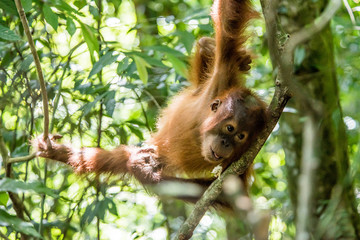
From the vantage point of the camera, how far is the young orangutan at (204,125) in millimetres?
3213

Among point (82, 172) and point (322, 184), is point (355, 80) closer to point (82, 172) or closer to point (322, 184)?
point (322, 184)

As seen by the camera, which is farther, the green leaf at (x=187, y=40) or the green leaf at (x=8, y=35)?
the green leaf at (x=187, y=40)

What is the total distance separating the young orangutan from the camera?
321 centimetres

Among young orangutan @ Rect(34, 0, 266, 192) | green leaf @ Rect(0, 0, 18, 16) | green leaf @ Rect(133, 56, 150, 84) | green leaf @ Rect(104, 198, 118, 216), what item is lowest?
green leaf @ Rect(104, 198, 118, 216)

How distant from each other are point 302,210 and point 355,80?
52.6 inches

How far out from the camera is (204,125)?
354 centimetres

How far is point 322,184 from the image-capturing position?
148 inches

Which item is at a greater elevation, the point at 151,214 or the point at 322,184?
the point at 322,184

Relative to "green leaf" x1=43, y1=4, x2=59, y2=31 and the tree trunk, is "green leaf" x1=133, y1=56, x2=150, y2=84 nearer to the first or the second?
"green leaf" x1=43, y1=4, x2=59, y2=31

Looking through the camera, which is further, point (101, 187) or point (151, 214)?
point (151, 214)

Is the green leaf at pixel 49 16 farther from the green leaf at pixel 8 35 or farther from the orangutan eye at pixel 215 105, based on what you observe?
the orangutan eye at pixel 215 105

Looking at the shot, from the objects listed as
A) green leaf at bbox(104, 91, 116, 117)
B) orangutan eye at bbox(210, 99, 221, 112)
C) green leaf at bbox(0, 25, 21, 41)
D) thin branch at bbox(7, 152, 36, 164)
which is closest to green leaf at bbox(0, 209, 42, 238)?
thin branch at bbox(7, 152, 36, 164)

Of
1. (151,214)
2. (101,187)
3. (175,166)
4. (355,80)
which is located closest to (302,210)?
(355,80)

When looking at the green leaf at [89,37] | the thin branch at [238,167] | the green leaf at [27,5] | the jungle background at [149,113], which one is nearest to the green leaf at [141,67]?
the jungle background at [149,113]
